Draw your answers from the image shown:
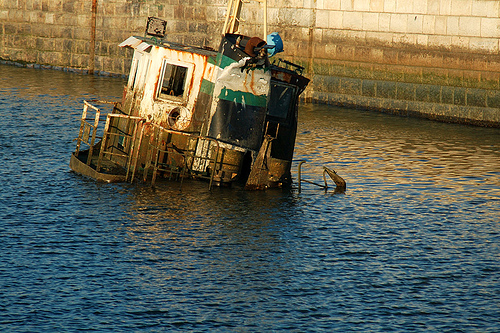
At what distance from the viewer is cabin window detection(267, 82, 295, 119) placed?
→ 52.3ft

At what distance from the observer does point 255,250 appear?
1210 centimetres

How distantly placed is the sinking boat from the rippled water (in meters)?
0.45

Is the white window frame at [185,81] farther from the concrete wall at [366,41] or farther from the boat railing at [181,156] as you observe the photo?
the concrete wall at [366,41]

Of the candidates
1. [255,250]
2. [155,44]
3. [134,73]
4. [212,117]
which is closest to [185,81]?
[212,117]

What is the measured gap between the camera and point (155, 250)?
1184cm

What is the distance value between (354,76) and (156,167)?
14.3m

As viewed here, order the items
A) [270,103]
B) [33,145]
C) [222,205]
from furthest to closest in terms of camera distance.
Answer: [33,145], [270,103], [222,205]

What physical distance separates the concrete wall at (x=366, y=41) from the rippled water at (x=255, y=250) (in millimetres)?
5373

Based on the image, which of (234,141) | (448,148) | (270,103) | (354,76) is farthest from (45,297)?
(354,76)

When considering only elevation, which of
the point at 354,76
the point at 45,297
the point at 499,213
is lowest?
the point at 45,297

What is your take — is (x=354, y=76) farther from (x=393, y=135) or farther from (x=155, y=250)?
(x=155, y=250)

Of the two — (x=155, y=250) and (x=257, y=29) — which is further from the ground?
(x=257, y=29)

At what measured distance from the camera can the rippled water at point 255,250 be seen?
9656mm

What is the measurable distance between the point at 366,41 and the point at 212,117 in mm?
13108
